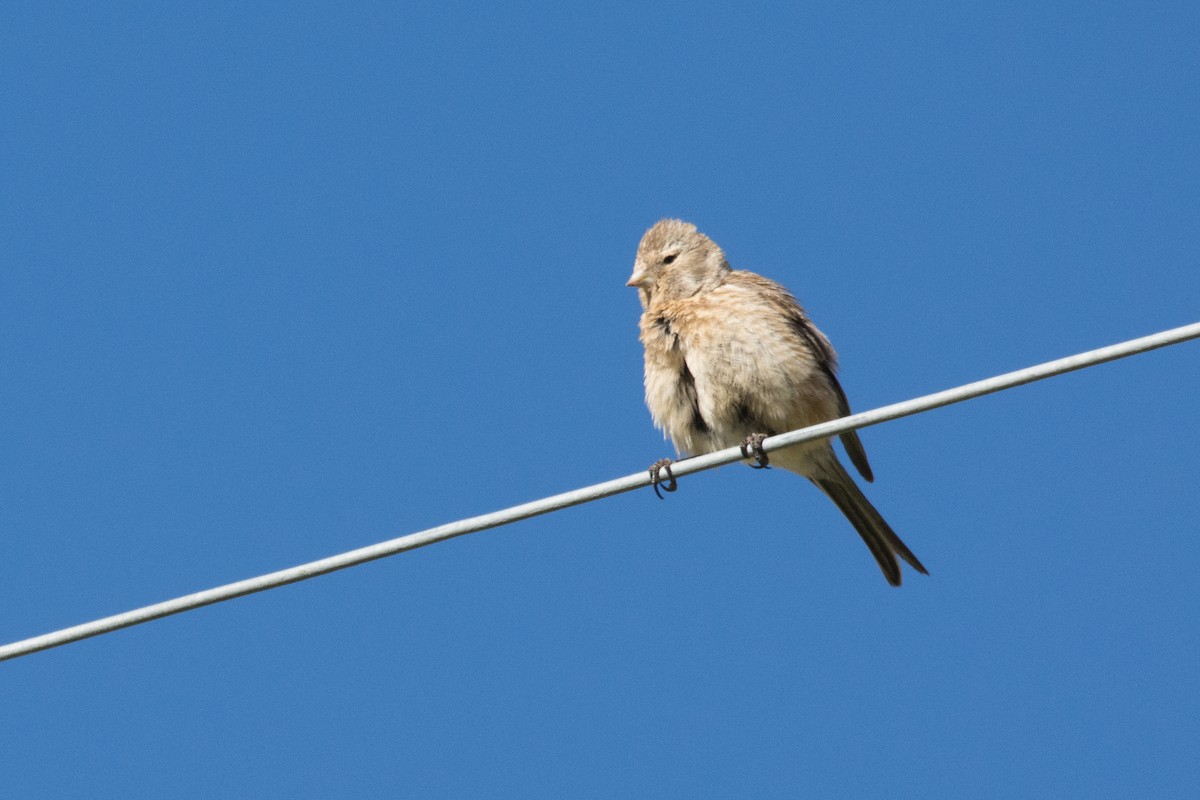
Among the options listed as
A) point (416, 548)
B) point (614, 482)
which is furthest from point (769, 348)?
point (416, 548)

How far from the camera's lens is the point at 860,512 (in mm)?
8102

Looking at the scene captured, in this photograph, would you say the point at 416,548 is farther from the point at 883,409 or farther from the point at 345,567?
the point at 883,409

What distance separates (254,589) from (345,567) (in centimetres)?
29

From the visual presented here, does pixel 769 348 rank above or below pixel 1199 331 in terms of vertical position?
A: above

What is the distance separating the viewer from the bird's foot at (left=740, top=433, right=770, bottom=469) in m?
6.99

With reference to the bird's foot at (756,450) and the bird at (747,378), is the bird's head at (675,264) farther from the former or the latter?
the bird's foot at (756,450)

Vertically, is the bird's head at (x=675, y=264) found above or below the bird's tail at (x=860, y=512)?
above

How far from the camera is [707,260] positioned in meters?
8.51

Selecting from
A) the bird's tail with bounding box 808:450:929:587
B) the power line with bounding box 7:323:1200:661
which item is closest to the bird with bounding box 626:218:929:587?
the bird's tail with bounding box 808:450:929:587

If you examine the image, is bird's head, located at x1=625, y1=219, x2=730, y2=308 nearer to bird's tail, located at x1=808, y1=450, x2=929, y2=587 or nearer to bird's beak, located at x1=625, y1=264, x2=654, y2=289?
bird's beak, located at x1=625, y1=264, x2=654, y2=289

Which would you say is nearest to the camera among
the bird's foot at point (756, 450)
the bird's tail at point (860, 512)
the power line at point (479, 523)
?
the power line at point (479, 523)

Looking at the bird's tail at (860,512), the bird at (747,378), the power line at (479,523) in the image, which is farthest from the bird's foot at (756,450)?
the power line at (479,523)

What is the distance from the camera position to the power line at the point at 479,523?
482 centimetres

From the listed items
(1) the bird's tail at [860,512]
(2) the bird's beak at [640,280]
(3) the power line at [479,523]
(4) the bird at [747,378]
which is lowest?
(3) the power line at [479,523]
